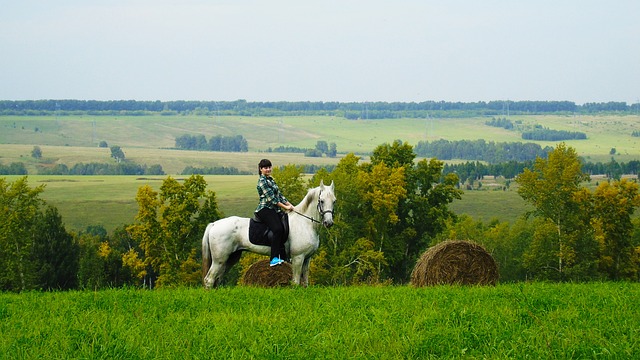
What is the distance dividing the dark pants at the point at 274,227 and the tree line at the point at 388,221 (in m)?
33.0

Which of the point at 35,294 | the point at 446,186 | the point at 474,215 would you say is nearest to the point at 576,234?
the point at 446,186

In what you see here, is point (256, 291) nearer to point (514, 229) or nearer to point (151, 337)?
point (151, 337)

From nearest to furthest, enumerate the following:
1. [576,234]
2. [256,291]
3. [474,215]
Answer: [256,291]
[576,234]
[474,215]

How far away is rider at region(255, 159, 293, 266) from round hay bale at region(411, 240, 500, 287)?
3523 mm

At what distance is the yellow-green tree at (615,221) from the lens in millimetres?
55250

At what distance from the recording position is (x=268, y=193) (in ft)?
58.9

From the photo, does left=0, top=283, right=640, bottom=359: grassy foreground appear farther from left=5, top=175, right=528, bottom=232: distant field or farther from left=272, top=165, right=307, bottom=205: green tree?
left=5, top=175, right=528, bottom=232: distant field

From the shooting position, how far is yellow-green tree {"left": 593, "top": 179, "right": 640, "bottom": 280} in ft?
181

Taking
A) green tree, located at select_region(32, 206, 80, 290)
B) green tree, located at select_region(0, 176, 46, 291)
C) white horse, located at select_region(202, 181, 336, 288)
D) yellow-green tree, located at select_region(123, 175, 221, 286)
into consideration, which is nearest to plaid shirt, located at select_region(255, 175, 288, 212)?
white horse, located at select_region(202, 181, 336, 288)

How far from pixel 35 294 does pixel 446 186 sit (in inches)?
1812

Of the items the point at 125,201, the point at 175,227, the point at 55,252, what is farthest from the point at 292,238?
the point at 125,201

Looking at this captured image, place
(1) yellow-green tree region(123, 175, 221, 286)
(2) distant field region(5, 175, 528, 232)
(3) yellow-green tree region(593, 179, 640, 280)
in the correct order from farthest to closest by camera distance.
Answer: (2) distant field region(5, 175, 528, 232), (3) yellow-green tree region(593, 179, 640, 280), (1) yellow-green tree region(123, 175, 221, 286)

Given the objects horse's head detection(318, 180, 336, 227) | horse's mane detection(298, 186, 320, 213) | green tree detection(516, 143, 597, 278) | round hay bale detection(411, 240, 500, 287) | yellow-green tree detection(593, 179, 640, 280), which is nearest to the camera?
horse's head detection(318, 180, 336, 227)

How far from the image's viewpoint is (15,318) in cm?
1223
